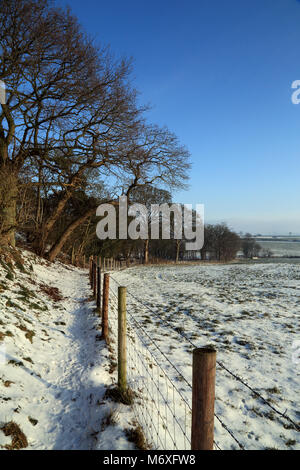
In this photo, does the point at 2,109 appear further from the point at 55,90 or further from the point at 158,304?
the point at 158,304

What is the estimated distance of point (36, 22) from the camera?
33.6ft

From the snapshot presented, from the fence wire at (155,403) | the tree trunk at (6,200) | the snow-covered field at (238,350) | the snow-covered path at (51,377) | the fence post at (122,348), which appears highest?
the tree trunk at (6,200)

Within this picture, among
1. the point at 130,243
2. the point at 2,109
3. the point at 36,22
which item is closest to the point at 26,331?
the point at 2,109

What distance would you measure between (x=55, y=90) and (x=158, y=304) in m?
11.0

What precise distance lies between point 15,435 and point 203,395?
88.5 inches

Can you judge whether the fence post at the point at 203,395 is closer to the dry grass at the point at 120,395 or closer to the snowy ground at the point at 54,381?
the snowy ground at the point at 54,381

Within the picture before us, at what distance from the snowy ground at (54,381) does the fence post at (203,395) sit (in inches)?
48.9

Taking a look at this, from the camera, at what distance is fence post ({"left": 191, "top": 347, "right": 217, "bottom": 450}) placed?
1.99 m

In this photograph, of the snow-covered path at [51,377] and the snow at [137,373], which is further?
the snow at [137,373]

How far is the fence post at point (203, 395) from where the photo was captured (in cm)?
199

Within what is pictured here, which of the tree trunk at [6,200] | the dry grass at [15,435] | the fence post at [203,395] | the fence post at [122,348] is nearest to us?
the fence post at [203,395]

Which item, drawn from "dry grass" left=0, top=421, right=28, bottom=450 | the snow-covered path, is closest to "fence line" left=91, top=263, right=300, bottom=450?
the snow-covered path

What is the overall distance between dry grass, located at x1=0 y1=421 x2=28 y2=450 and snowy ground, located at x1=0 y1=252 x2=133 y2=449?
46 mm

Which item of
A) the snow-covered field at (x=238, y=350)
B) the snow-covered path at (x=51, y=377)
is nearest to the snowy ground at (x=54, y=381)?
the snow-covered path at (x=51, y=377)
